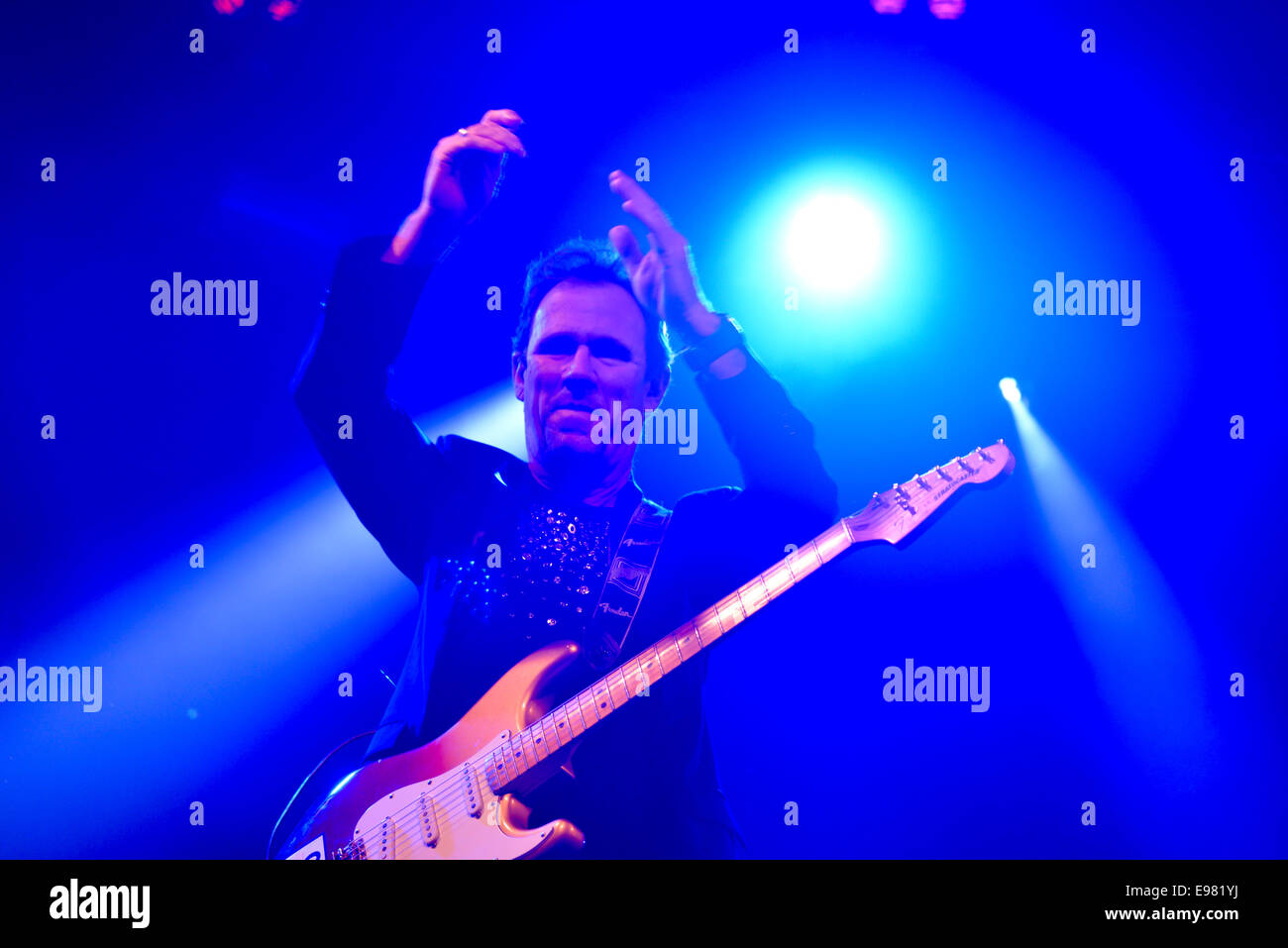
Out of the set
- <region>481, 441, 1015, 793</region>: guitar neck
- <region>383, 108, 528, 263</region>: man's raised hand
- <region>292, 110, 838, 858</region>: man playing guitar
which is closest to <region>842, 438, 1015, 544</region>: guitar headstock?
<region>481, 441, 1015, 793</region>: guitar neck

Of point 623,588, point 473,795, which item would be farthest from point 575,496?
point 473,795

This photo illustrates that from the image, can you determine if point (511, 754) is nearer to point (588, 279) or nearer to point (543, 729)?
point (543, 729)

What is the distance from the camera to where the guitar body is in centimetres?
257

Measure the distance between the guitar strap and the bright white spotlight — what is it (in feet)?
3.18

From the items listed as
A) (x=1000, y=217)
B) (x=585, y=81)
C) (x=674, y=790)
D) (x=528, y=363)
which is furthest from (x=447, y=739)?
(x=1000, y=217)

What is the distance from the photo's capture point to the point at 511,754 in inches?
102

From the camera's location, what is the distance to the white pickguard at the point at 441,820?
2.57 metres

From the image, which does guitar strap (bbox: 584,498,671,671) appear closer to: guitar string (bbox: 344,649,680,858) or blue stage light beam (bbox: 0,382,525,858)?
guitar string (bbox: 344,649,680,858)

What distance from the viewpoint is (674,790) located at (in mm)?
2723

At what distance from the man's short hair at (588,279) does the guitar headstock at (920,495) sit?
0.78 metres
